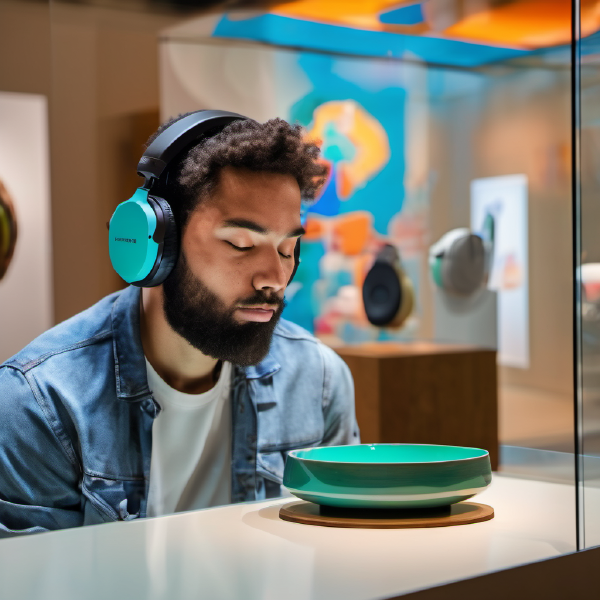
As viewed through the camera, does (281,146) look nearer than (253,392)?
Yes

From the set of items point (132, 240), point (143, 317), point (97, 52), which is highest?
point (97, 52)

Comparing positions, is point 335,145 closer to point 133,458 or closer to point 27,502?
point 133,458

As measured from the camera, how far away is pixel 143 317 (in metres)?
1.40

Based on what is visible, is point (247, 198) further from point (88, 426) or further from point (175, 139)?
point (88, 426)

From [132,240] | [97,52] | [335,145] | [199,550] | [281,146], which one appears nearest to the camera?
[199,550]

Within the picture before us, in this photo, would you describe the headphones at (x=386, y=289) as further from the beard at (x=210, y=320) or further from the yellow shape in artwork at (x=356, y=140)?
the beard at (x=210, y=320)

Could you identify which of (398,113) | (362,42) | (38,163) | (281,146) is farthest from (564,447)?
(38,163)

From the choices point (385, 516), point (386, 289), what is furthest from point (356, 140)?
point (385, 516)

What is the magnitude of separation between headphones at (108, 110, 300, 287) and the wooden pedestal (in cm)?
52

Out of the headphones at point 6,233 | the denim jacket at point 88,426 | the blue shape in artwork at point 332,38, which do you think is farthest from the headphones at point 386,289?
the headphones at point 6,233

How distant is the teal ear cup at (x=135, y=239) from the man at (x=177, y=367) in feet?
0.26

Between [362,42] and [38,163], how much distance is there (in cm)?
79

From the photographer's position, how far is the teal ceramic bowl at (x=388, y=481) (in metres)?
0.93

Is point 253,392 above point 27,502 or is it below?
above
